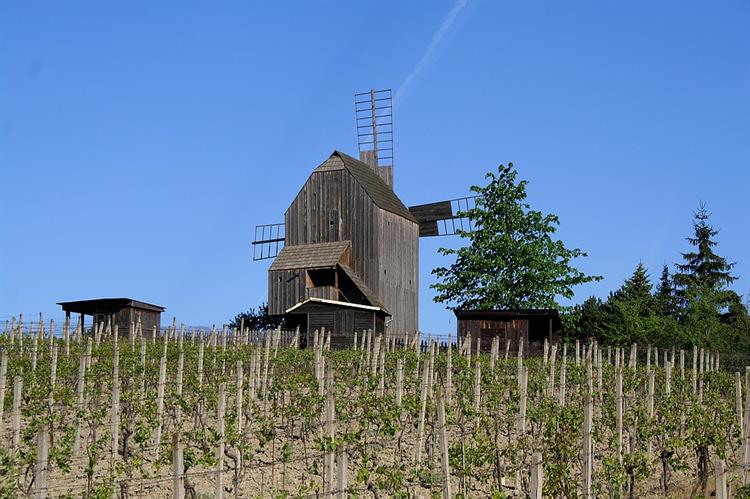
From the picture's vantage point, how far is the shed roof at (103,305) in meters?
39.1

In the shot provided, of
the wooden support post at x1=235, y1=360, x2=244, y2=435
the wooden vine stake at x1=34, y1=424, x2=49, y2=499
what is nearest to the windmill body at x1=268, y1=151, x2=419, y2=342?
the wooden support post at x1=235, y1=360, x2=244, y2=435

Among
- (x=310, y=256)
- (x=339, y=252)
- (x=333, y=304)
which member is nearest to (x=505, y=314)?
(x=333, y=304)

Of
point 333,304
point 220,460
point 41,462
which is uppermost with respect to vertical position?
point 333,304

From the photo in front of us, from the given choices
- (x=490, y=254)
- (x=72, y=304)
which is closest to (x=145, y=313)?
(x=72, y=304)

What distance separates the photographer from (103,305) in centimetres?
3944

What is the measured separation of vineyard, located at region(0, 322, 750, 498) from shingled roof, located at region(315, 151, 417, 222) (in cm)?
1919

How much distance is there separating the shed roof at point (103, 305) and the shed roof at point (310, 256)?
5.82 metres

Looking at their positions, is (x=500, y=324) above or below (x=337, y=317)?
below

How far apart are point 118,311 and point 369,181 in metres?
12.9

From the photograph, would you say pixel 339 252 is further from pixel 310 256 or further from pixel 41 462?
pixel 41 462

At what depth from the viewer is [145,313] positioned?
40.3 metres

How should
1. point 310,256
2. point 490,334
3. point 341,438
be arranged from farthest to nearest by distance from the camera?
point 310,256 → point 490,334 → point 341,438

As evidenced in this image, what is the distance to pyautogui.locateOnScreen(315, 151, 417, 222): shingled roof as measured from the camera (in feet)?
142

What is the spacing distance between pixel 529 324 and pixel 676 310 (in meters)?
14.3
